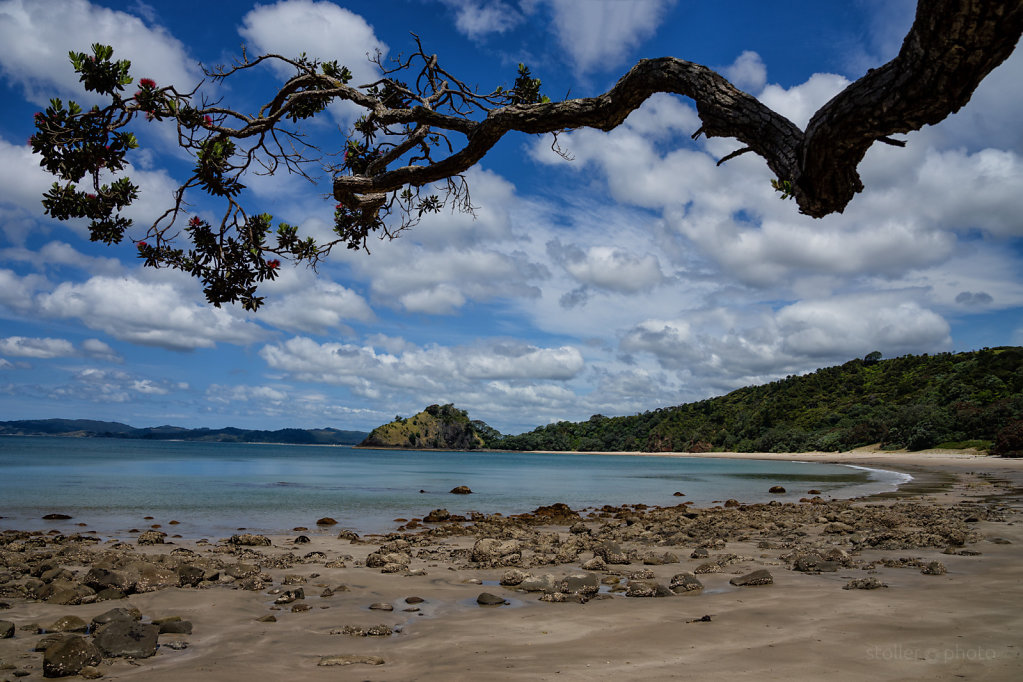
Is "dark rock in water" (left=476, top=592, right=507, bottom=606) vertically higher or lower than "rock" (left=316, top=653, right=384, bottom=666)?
lower

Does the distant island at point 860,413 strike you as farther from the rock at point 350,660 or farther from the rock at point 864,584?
the rock at point 350,660

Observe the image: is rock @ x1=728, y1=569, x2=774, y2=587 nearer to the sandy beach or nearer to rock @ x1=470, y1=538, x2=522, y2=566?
the sandy beach

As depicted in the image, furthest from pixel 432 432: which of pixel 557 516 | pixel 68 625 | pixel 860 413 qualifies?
pixel 68 625

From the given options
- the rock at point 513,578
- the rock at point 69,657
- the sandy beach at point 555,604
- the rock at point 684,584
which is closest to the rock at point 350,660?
the sandy beach at point 555,604

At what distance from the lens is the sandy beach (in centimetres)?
480

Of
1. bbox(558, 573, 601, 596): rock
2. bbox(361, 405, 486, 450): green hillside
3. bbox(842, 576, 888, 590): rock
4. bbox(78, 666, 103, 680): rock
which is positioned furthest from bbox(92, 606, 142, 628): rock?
bbox(361, 405, 486, 450): green hillside

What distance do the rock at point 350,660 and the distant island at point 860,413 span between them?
166 ft

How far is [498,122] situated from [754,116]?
2.14 m

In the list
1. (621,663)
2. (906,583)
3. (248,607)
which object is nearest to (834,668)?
(621,663)

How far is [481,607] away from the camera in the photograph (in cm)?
705

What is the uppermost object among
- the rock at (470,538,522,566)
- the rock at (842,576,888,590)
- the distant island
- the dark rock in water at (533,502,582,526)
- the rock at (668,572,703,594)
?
the distant island

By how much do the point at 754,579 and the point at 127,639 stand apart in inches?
276

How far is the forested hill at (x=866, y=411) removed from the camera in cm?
5159

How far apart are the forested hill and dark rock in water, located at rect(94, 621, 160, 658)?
52034mm
